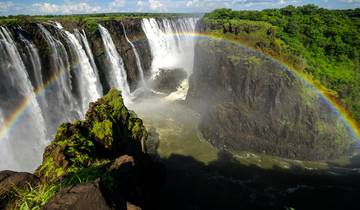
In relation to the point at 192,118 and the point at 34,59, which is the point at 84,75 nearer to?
the point at 34,59

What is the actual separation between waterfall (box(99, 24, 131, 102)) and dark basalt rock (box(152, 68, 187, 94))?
5.25 meters

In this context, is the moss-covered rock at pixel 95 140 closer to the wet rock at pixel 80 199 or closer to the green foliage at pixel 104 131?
the green foliage at pixel 104 131

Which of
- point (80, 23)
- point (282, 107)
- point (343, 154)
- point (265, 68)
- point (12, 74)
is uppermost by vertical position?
point (80, 23)

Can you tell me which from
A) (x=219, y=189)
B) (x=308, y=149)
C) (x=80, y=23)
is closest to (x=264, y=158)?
(x=308, y=149)

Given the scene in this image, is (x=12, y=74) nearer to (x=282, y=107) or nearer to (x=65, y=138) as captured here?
(x=65, y=138)

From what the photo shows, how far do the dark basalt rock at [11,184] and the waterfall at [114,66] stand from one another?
97.6 ft

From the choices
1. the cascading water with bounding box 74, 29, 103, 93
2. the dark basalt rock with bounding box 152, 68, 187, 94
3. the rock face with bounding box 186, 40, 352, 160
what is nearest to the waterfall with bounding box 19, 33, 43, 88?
the cascading water with bounding box 74, 29, 103, 93

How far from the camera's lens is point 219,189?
2180 cm

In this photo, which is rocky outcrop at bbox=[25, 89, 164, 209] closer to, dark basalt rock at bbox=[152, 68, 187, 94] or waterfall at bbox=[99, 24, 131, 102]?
waterfall at bbox=[99, 24, 131, 102]

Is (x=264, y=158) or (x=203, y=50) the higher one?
(x=203, y=50)

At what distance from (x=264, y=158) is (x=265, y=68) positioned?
30.3 feet

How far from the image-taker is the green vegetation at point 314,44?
3284 cm

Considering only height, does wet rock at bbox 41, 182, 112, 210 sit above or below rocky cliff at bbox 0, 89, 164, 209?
above

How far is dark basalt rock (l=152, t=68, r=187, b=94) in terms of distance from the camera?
4309 centimetres
